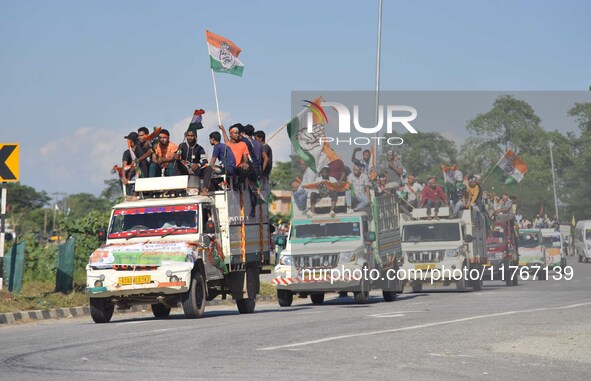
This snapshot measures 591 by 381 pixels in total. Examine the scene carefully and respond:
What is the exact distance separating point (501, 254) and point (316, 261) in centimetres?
1539

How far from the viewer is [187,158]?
21031 mm

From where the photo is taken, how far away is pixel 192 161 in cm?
2098

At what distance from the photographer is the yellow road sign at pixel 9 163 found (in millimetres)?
22625

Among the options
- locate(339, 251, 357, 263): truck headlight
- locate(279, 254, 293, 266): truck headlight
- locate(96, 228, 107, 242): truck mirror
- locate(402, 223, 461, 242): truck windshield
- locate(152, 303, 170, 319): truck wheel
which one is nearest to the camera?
locate(96, 228, 107, 242): truck mirror

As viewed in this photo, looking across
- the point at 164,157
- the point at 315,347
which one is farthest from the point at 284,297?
the point at 315,347

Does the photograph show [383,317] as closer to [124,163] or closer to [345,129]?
[124,163]

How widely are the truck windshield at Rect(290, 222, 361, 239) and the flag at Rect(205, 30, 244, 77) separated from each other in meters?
3.90

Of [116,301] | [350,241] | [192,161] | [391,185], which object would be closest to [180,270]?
[116,301]

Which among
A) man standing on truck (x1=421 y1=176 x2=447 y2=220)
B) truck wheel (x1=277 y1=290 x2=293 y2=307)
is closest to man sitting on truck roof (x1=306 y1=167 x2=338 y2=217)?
Result: truck wheel (x1=277 y1=290 x2=293 y2=307)

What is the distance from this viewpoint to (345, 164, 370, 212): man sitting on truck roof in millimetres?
26656

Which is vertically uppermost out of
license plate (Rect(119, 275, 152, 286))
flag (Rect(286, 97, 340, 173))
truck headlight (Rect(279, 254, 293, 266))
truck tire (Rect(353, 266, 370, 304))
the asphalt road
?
flag (Rect(286, 97, 340, 173))

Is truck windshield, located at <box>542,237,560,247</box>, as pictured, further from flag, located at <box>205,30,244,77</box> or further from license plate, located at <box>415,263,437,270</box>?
flag, located at <box>205,30,244,77</box>

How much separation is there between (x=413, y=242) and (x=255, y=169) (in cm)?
1191

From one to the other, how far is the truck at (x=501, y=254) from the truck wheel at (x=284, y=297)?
13010mm
